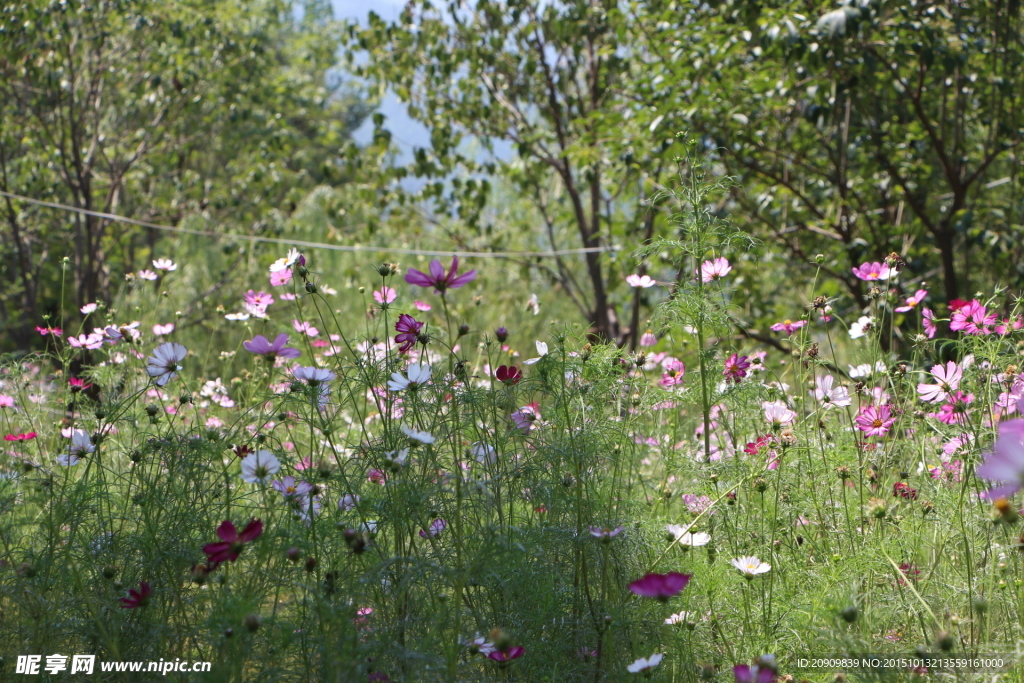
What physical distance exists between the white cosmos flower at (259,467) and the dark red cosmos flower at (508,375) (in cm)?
34

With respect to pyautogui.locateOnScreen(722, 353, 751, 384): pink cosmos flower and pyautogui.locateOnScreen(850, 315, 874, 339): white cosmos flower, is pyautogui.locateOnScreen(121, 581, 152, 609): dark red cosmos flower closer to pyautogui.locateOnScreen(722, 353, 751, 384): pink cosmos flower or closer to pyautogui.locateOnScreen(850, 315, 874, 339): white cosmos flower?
pyautogui.locateOnScreen(722, 353, 751, 384): pink cosmos flower

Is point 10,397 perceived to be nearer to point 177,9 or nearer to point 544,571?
point 544,571

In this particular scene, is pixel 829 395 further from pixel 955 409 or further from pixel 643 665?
pixel 643 665

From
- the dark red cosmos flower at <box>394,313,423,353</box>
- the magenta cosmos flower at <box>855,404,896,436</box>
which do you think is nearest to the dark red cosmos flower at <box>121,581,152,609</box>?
the dark red cosmos flower at <box>394,313,423,353</box>

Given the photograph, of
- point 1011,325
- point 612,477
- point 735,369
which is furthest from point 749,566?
point 1011,325

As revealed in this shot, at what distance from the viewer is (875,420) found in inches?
56.4

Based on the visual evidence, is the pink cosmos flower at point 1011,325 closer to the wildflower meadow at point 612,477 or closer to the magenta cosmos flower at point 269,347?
the wildflower meadow at point 612,477

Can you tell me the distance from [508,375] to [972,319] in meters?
0.80

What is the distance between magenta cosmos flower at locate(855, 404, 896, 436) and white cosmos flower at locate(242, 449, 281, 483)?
96 cm

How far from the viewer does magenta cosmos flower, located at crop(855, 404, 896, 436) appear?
1402mm

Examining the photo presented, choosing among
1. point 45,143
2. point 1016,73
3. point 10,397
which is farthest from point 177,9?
point 1016,73

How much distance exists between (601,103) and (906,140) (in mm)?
1258

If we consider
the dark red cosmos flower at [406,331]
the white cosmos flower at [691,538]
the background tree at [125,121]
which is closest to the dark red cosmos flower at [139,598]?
the dark red cosmos flower at [406,331]

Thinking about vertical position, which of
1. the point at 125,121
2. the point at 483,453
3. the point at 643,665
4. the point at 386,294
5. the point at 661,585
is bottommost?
the point at 643,665
